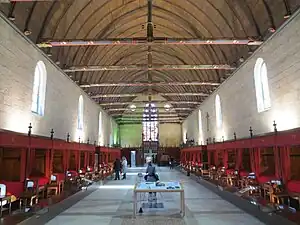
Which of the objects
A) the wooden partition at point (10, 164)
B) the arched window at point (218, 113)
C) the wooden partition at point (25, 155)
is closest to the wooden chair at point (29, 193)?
the wooden partition at point (25, 155)

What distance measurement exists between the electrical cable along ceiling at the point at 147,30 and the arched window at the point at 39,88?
75cm

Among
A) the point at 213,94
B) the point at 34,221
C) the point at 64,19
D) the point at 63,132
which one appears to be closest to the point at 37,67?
the point at 64,19

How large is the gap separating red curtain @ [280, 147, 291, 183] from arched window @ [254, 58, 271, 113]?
3098 millimetres

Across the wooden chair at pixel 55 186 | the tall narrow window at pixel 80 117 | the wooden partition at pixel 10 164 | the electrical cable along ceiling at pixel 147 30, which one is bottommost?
the wooden chair at pixel 55 186

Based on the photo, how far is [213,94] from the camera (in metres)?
17.9

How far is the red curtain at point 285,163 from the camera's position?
23.5ft

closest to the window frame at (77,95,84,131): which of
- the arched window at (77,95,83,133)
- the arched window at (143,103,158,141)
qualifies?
the arched window at (77,95,83,133)

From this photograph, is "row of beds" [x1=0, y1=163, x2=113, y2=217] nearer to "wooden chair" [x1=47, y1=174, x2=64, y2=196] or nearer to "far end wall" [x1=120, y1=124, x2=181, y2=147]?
"wooden chair" [x1=47, y1=174, x2=64, y2=196]

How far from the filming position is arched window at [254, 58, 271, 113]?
10.3 metres

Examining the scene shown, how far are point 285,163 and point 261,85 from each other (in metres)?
4.42

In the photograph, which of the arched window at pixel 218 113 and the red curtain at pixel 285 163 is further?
the arched window at pixel 218 113

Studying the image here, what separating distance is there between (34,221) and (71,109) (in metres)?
9.35

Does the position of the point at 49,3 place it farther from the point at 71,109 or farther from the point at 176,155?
the point at 176,155

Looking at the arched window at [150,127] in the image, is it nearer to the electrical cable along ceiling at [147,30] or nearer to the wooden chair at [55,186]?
the electrical cable along ceiling at [147,30]
